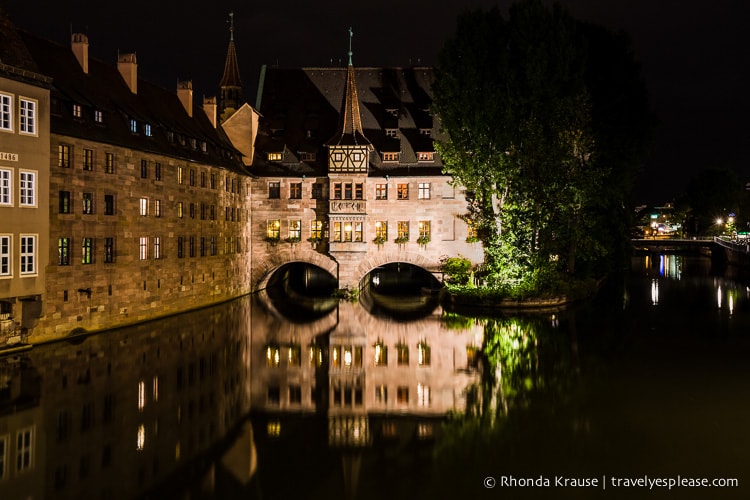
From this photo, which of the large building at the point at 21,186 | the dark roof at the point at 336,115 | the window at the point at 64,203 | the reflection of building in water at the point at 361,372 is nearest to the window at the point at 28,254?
the large building at the point at 21,186

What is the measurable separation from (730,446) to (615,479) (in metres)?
3.52

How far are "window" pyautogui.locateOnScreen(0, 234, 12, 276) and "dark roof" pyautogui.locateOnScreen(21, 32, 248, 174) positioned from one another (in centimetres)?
478

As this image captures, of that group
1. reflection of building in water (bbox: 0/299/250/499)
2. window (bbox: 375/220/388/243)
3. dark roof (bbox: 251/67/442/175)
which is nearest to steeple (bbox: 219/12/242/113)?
dark roof (bbox: 251/67/442/175)

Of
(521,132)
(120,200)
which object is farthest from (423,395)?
(521,132)

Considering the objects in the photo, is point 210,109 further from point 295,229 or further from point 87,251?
point 87,251

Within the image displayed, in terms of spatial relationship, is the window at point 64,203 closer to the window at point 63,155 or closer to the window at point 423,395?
the window at point 63,155

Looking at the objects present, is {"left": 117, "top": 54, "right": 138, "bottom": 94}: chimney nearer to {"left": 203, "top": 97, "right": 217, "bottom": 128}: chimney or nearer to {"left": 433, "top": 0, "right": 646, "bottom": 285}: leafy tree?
{"left": 203, "top": 97, "right": 217, "bottom": 128}: chimney

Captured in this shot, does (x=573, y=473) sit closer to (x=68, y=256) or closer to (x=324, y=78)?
(x=68, y=256)

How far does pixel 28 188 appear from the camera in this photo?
25.8 metres

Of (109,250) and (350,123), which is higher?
(350,123)

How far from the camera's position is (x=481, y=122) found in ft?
133

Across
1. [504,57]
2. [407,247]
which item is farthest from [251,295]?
[504,57]

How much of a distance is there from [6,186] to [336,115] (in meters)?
28.8

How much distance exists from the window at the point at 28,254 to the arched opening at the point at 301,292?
14.2 metres
